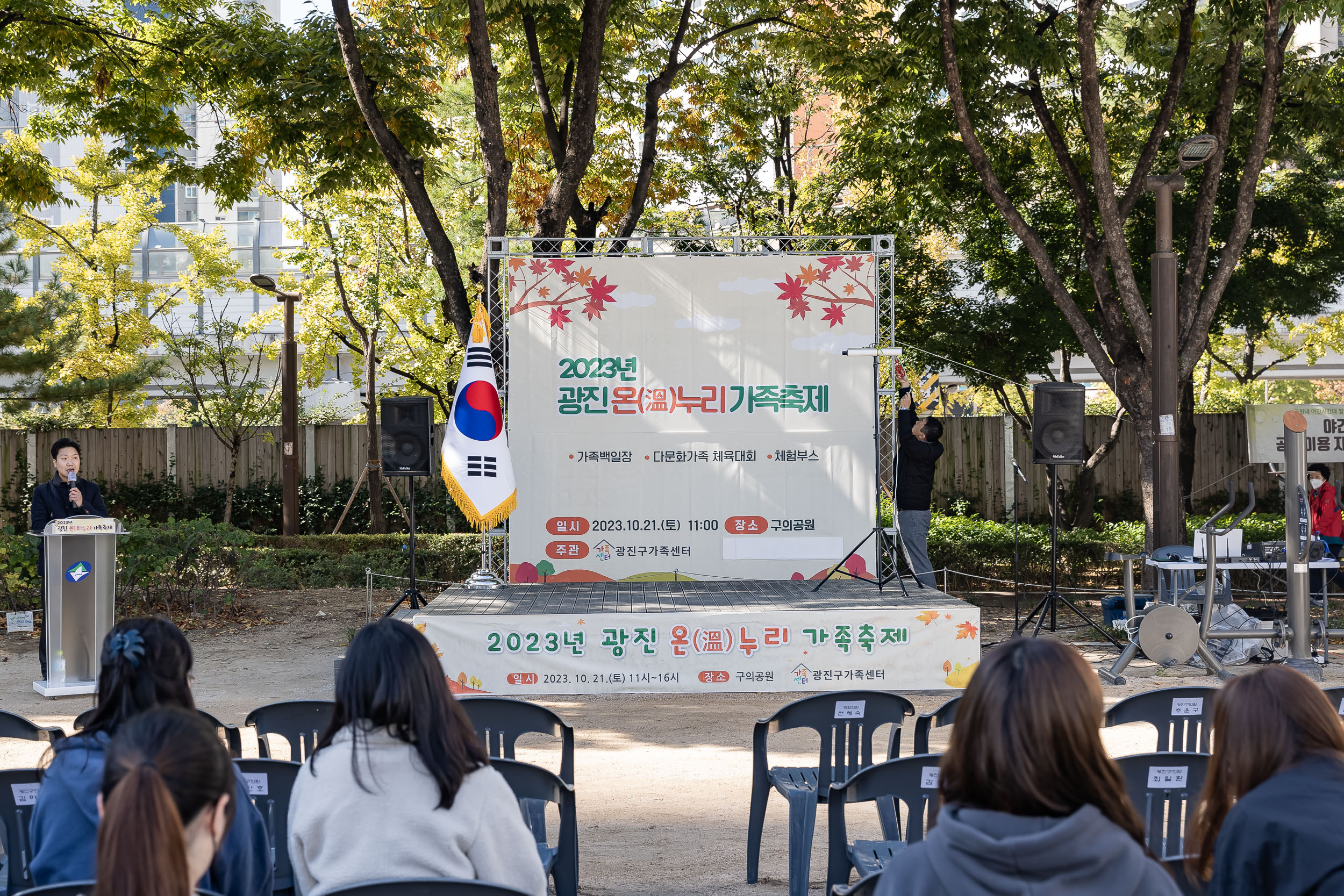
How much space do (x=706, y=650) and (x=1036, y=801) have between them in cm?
609

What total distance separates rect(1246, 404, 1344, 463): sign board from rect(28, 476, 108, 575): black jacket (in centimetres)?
1369

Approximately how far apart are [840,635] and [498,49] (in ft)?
28.7

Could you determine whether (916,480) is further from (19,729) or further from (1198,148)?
(19,729)

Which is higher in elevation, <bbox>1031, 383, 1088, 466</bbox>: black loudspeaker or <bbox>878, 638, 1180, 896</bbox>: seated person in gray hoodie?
<bbox>1031, 383, 1088, 466</bbox>: black loudspeaker

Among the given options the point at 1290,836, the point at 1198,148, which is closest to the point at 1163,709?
the point at 1290,836

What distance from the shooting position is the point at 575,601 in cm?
845

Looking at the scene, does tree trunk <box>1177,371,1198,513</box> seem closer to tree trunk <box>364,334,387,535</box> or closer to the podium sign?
tree trunk <box>364,334,387,535</box>

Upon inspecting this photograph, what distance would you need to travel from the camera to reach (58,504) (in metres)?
8.02

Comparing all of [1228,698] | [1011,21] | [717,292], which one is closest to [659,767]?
[1228,698]

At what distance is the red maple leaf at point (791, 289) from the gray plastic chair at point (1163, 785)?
720cm

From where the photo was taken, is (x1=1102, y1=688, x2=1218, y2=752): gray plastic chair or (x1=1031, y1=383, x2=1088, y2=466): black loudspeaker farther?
(x1=1031, y1=383, x2=1088, y2=466): black loudspeaker

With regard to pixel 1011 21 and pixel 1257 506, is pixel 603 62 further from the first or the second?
pixel 1257 506

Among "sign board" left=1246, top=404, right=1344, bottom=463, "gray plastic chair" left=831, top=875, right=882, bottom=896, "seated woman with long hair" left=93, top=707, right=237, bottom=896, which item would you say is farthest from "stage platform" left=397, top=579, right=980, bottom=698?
"sign board" left=1246, top=404, right=1344, bottom=463

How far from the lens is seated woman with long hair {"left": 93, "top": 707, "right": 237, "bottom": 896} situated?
4.85 feet
